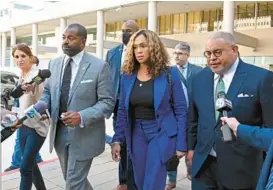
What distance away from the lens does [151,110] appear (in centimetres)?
293

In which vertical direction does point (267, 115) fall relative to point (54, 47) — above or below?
below

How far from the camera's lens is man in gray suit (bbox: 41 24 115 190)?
2.96m

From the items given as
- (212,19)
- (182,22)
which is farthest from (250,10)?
(182,22)

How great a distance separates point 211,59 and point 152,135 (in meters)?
0.83

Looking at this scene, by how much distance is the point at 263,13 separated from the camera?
23.8m

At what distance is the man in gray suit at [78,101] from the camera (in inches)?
117

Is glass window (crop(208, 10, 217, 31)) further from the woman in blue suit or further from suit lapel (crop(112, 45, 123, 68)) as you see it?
the woman in blue suit

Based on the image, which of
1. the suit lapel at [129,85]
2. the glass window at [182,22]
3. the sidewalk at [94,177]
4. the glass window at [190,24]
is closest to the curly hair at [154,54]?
the suit lapel at [129,85]

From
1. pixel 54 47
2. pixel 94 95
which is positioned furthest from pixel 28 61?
pixel 54 47

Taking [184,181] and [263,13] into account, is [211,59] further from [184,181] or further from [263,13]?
[263,13]

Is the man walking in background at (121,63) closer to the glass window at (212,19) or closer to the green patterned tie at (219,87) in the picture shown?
the green patterned tie at (219,87)

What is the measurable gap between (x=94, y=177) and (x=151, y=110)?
8.12 feet

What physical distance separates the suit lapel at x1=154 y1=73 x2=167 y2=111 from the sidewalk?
209 centimetres

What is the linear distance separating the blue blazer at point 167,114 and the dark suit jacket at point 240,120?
0.97ft
